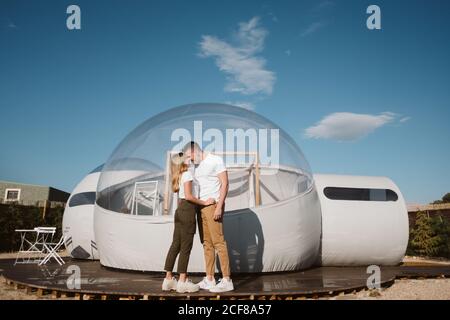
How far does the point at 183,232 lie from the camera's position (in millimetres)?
4188

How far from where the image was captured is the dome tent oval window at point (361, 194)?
25.7 ft

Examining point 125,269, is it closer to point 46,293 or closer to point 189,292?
point 46,293

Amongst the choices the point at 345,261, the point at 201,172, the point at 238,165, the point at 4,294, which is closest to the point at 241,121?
the point at 238,165

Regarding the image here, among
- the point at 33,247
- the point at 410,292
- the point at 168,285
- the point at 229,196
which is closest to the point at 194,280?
the point at 168,285

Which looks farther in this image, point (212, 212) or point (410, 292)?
point (410, 292)

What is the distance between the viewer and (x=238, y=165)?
259 inches

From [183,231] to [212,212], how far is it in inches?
16.5

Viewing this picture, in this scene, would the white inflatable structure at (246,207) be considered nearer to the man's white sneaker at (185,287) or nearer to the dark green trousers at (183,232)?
the dark green trousers at (183,232)

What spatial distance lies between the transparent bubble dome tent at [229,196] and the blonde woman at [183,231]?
132cm

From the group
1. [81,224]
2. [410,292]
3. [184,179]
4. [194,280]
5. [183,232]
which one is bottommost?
[410,292]

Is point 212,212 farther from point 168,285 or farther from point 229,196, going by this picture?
point 229,196

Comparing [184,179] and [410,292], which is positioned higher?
[184,179]

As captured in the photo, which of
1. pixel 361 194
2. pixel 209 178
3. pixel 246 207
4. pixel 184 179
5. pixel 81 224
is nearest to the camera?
pixel 184 179

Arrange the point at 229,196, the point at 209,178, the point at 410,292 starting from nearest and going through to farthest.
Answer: the point at 209,178 < the point at 410,292 < the point at 229,196
